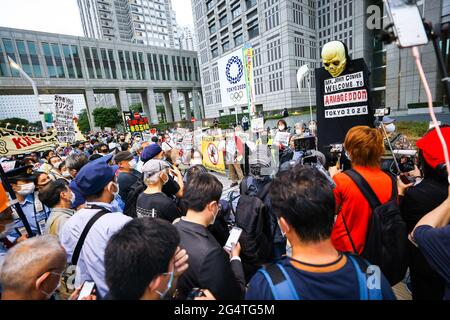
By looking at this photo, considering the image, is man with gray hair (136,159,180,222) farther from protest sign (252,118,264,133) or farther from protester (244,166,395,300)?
protest sign (252,118,264,133)

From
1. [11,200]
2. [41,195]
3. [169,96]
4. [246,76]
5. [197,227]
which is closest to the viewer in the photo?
[197,227]

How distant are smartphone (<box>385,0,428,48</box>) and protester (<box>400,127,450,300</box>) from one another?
1.07 m

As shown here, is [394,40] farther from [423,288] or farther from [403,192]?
[423,288]

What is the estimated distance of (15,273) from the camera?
1.21 meters

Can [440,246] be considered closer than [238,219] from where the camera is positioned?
Yes

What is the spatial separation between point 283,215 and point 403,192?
143 centimetres

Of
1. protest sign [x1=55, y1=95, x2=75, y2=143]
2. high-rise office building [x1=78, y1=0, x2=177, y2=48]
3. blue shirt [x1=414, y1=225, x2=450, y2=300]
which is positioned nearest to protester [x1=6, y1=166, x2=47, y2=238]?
Result: blue shirt [x1=414, y1=225, x2=450, y2=300]

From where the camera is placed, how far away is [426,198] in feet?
5.50

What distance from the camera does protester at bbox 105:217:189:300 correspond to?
0.98 metres

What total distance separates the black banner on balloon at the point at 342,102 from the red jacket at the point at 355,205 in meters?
1.78

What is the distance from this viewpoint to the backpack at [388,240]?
1646 mm

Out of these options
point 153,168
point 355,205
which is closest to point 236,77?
point 153,168
